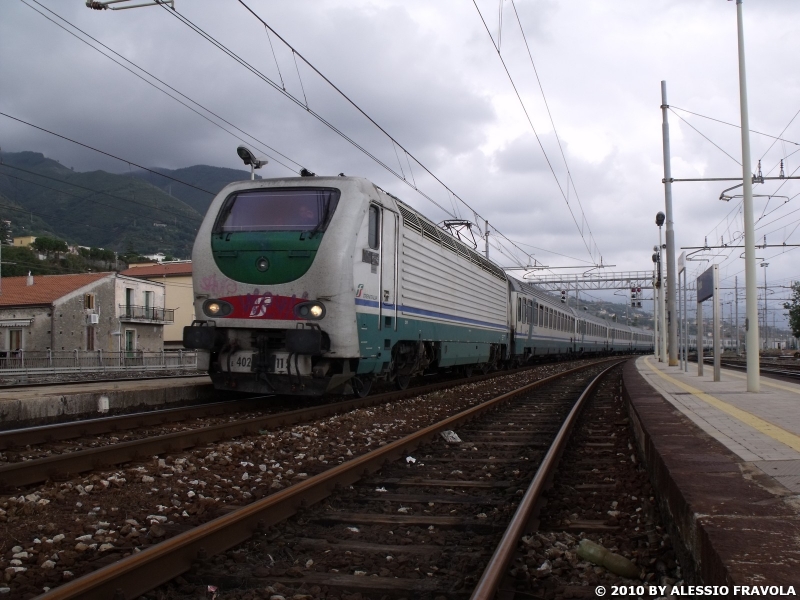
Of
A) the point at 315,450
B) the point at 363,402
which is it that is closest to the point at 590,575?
the point at 315,450

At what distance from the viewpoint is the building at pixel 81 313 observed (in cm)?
3894

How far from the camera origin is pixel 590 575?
3.51m

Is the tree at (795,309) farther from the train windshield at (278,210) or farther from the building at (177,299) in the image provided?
the train windshield at (278,210)

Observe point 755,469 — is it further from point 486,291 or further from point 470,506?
point 486,291

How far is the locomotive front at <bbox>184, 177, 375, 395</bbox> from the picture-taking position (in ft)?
29.6

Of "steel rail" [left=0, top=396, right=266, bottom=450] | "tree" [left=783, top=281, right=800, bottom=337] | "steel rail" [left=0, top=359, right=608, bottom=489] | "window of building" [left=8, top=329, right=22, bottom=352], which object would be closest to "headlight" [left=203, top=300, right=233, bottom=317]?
"steel rail" [left=0, top=396, right=266, bottom=450]

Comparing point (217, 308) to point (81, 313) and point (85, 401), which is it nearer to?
point (85, 401)

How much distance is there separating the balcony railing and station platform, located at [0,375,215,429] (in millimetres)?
36106

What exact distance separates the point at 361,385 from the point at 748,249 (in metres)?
6.49

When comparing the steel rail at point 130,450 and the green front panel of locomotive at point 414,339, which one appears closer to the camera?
the steel rail at point 130,450

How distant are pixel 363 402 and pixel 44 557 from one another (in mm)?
7245

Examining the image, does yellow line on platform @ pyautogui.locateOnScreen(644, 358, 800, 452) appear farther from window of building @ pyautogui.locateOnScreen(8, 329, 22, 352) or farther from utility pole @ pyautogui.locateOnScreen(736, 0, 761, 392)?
window of building @ pyautogui.locateOnScreen(8, 329, 22, 352)

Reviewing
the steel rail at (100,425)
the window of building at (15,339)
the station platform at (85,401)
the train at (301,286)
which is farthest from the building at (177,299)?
the steel rail at (100,425)

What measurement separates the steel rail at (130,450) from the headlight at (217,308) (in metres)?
1.73
